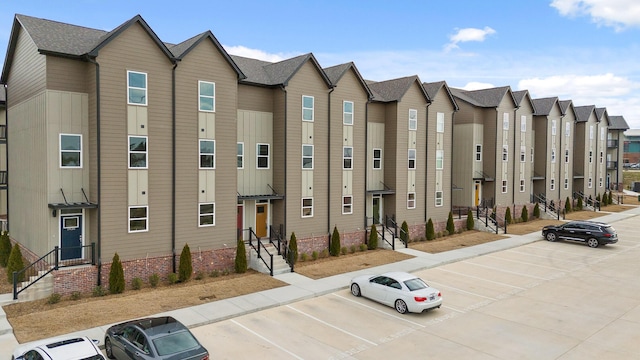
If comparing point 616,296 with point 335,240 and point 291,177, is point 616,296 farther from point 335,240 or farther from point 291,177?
point 291,177

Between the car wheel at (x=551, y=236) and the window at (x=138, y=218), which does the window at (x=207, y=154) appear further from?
the car wheel at (x=551, y=236)

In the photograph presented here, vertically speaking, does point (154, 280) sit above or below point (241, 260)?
below

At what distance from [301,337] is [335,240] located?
12.7 meters

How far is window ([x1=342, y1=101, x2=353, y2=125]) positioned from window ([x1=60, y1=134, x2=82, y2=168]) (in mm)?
14841

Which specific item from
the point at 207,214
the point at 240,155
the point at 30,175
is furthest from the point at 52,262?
the point at 240,155

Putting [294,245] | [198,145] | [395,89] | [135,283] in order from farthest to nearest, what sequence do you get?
[395,89], [294,245], [198,145], [135,283]

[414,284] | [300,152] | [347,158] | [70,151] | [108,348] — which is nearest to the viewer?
[108,348]

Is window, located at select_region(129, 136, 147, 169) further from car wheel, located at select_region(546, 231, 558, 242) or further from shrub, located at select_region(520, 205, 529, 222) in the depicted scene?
shrub, located at select_region(520, 205, 529, 222)

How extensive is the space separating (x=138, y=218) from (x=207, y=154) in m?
4.38

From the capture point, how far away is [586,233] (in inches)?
1187

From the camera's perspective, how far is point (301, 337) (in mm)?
14125

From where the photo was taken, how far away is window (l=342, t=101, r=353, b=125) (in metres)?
27.8

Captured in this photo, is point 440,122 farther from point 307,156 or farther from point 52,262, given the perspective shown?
point 52,262

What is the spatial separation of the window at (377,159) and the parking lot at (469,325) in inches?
427
